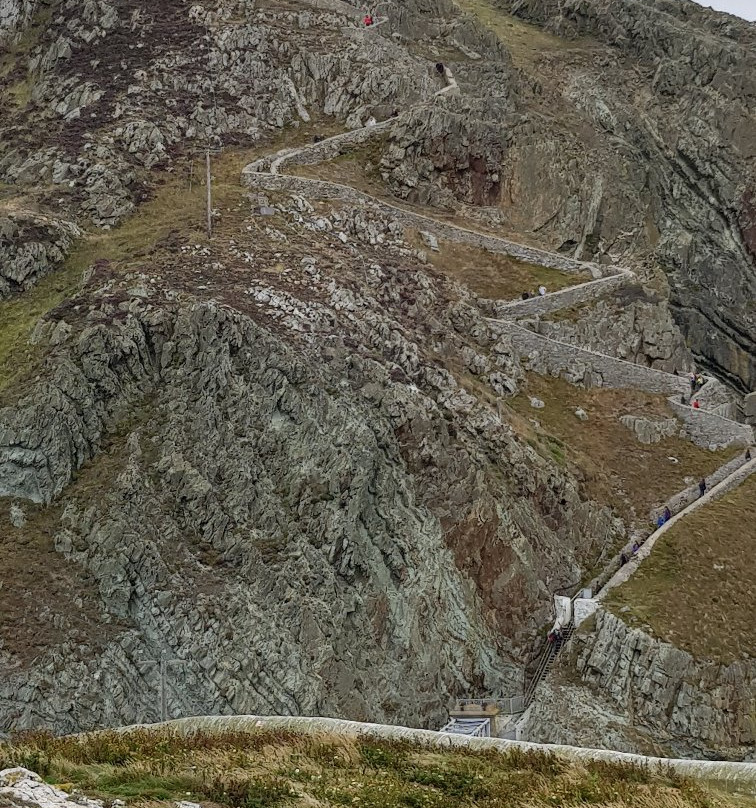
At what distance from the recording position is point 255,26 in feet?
229

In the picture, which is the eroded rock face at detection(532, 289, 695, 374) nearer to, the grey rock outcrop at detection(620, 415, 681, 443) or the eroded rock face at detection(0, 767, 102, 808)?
the grey rock outcrop at detection(620, 415, 681, 443)

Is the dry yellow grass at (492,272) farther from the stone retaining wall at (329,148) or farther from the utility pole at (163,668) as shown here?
the utility pole at (163,668)

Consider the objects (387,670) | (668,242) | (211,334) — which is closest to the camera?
(387,670)

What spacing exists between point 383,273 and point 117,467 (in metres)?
17.9

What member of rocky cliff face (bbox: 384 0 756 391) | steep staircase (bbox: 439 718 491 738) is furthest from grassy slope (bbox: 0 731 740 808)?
rocky cliff face (bbox: 384 0 756 391)

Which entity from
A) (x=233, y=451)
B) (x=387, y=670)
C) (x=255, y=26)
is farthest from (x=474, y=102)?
(x=387, y=670)

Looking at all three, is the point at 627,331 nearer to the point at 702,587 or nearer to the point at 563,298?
the point at 563,298

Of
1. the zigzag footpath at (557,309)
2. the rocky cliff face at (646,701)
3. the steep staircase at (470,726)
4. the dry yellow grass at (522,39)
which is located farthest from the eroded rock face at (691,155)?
the steep staircase at (470,726)

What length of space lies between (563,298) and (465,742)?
3925cm

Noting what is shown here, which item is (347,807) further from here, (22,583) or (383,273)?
(383,273)

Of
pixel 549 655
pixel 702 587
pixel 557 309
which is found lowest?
pixel 549 655

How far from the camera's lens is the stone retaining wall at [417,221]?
190 feet

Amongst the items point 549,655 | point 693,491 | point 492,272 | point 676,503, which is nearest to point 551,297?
point 492,272

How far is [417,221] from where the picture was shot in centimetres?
6094
